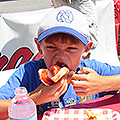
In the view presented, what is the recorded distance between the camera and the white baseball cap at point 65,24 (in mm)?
1592

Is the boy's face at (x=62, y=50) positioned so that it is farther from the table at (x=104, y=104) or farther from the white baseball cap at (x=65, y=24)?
the table at (x=104, y=104)

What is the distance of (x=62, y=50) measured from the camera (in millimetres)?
1581

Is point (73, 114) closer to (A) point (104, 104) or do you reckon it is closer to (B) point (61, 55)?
(A) point (104, 104)

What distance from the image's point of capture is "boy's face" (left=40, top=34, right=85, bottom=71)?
1.57 m

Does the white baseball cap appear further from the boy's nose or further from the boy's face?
the boy's nose

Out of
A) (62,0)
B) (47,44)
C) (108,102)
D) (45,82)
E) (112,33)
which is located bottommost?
(108,102)

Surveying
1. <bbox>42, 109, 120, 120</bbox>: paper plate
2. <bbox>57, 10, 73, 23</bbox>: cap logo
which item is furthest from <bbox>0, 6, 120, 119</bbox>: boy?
<bbox>42, 109, 120, 120</bbox>: paper plate

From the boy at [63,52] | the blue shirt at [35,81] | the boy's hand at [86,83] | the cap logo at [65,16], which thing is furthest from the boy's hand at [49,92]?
the cap logo at [65,16]

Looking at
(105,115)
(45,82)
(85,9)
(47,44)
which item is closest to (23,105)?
(45,82)

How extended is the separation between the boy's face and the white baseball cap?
5 cm

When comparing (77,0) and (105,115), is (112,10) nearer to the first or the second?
(77,0)

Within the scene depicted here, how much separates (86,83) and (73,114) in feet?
0.88

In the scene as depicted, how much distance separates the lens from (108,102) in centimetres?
177

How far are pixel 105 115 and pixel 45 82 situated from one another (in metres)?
0.55
